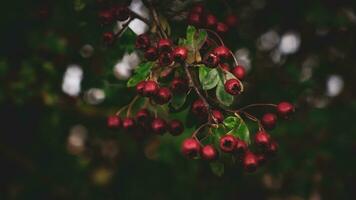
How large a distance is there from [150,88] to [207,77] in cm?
21

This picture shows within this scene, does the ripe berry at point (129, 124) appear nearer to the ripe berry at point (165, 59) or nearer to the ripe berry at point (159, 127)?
→ the ripe berry at point (159, 127)

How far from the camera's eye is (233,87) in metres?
1.76

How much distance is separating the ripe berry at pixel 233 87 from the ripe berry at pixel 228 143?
0.16 m

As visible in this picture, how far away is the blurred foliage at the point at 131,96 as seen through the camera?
3146mm

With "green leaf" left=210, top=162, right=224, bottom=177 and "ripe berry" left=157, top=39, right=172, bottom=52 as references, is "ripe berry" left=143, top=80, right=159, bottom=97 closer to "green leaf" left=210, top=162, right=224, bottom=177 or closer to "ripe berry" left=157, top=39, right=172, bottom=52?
"ripe berry" left=157, top=39, right=172, bottom=52

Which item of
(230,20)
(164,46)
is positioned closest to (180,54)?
(164,46)

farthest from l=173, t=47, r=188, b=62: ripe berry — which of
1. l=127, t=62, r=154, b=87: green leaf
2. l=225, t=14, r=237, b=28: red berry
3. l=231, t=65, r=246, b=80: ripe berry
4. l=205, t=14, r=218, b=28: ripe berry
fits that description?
l=225, t=14, r=237, b=28: red berry

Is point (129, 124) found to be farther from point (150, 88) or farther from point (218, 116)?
point (218, 116)

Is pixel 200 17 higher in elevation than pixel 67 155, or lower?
higher

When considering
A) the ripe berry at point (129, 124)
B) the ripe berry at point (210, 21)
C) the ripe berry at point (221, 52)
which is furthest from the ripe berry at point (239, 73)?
the ripe berry at point (129, 124)

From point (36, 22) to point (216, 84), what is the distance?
189cm

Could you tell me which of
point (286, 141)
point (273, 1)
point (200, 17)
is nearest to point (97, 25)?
point (200, 17)

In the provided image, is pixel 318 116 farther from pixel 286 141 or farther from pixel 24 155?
pixel 24 155

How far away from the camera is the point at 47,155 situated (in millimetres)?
4301
